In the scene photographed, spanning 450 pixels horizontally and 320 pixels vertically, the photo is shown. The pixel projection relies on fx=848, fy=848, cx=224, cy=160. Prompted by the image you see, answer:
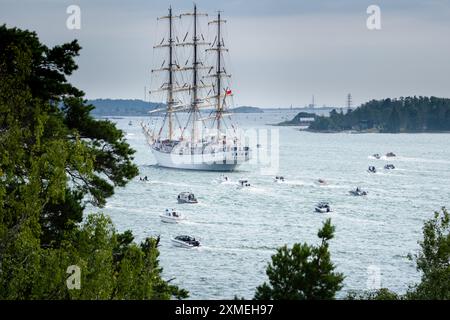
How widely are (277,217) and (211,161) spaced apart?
1743 inches

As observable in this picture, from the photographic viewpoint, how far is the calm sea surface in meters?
39.3

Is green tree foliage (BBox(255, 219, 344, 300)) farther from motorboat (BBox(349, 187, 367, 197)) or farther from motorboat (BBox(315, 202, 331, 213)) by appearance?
motorboat (BBox(349, 187, 367, 197))

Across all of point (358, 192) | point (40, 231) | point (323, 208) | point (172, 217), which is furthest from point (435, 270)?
point (358, 192)

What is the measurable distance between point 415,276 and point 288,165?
69.1 m

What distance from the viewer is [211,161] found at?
335 feet

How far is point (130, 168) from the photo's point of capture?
66.5 ft

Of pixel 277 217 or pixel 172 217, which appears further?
pixel 277 217

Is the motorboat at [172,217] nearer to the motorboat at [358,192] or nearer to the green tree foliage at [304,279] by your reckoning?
the motorboat at [358,192]

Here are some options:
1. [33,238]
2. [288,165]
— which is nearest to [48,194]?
[33,238]

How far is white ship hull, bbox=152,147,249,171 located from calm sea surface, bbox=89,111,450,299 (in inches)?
62.8

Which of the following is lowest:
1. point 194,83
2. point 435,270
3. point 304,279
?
point 304,279

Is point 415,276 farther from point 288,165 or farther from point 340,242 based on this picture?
point 288,165

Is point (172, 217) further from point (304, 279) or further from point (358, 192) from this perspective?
point (304, 279)

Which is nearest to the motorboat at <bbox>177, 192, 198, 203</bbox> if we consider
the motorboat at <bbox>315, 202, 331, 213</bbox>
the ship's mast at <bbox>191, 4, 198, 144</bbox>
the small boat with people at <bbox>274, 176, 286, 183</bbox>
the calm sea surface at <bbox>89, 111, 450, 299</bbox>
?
the calm sea surface at <bbox>89, 111, 450, 299</bbox>
